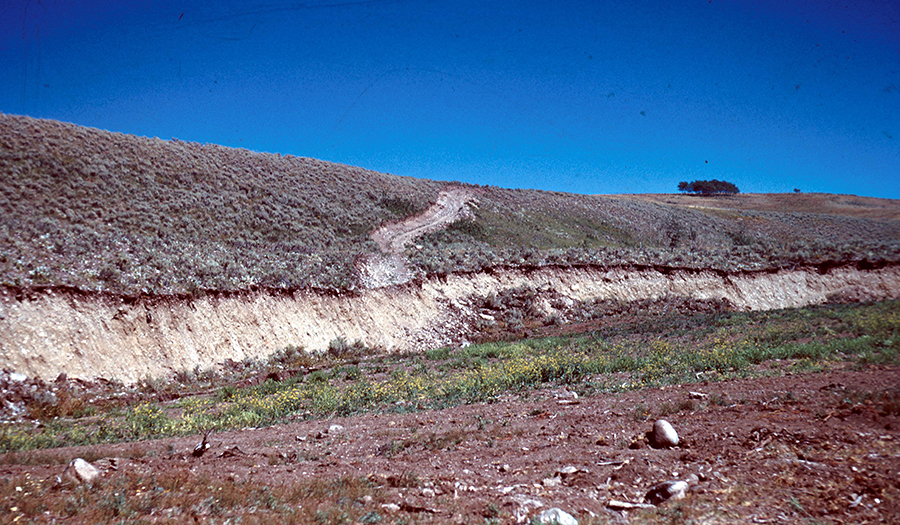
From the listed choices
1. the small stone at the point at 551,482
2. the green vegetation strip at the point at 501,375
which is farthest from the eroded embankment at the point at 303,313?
the small stone at the point at 551,482

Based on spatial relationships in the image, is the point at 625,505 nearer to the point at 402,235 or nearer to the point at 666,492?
the point at 666,492

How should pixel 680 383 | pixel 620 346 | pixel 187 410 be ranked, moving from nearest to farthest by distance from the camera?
pixel 680 383, pixel 187 410, pixel 620 346

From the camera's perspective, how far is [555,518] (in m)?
4.73

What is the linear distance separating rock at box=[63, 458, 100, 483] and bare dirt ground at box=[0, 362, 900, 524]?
0.21m

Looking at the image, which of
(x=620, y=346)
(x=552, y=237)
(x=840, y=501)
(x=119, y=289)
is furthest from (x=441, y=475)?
(x=552, y=237)

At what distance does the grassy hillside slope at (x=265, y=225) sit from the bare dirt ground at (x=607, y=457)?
493 inches

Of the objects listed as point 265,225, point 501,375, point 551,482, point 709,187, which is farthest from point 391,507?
point 709,187

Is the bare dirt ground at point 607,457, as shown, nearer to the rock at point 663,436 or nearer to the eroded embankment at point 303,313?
the rock at point 663,436

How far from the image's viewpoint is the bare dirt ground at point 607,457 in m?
4.77

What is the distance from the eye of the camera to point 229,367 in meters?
17.3

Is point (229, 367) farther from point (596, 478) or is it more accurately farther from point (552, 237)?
point (552, 237)

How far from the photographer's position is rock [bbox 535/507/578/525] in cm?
464

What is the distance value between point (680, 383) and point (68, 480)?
10.6m

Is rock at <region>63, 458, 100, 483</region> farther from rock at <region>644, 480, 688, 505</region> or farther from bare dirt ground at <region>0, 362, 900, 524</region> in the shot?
rock at <region>644, 480, 688, 505</region>
